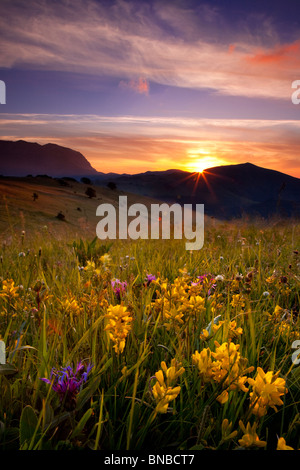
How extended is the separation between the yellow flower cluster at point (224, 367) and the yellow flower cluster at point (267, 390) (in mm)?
77

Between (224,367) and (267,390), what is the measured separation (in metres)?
0.17

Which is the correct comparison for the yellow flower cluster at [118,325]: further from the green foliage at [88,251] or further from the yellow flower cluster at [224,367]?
the green foliage at [88,251]

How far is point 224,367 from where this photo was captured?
3.82ft

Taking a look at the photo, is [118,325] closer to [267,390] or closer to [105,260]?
[267,390]

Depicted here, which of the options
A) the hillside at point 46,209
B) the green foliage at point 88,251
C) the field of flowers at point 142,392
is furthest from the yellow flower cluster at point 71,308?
the green foliage at point 88,251

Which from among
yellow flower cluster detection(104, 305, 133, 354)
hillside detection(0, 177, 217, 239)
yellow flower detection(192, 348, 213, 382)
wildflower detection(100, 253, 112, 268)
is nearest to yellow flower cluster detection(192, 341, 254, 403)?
yellow flower detection(192, 348, 213, 382)

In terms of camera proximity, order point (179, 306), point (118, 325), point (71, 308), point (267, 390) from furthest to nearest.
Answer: point (71, 308) → point (179, 306) → point (118, 325) → point (267, 390)

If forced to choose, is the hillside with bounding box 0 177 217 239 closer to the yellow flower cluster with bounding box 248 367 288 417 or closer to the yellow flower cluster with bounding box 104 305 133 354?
the yellow flower cluster with bounding box 104 305 133 354

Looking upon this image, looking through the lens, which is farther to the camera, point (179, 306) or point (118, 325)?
point (179, 306)

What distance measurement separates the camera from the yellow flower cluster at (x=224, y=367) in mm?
1156

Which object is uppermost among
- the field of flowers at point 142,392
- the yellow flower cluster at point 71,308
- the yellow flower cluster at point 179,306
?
the yellow flower cluster at point 179,306

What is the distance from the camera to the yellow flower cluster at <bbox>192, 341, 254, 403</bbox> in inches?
45.5

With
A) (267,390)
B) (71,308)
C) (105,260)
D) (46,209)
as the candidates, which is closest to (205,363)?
(267,390)

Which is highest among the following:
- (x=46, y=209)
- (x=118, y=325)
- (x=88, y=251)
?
(x=46, y=209)
